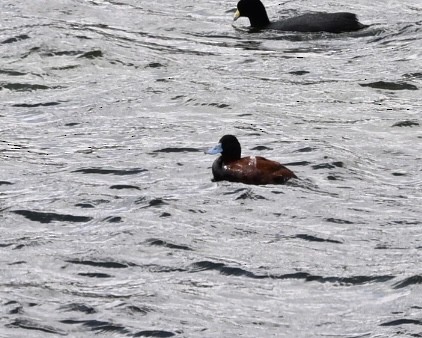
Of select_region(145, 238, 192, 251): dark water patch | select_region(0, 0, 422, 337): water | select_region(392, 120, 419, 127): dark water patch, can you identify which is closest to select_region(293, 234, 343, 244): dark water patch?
select_region(0, 0, 422, 337): water

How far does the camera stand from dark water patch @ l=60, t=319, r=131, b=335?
441 inches

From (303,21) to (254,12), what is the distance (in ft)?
3.08

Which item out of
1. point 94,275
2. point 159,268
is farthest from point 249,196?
point 94,275

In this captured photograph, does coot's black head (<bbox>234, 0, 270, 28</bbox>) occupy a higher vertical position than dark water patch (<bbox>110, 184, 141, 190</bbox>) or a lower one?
higher

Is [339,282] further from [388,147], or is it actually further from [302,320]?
[388,147]

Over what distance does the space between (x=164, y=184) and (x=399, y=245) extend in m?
3.11

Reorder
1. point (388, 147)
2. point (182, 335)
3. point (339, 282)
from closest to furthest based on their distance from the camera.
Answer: point (182, 335), point (339, 282), point (388, 147)

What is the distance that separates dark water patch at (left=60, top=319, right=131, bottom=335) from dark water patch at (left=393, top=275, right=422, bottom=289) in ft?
7.65

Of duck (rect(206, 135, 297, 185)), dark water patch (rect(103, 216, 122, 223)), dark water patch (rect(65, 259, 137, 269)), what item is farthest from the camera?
duck (rect(206, 135, 297, 185))

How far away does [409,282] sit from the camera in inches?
478

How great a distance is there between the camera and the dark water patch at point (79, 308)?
37.9 ft

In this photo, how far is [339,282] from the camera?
479 inches

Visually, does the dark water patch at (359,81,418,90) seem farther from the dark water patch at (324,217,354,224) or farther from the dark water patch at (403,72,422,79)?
the dark water patch at (324,217,354,224)

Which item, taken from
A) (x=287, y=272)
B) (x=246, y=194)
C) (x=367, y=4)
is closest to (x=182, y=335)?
(x=287, y=272)
